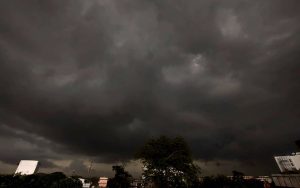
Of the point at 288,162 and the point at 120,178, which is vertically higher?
the point at 288,162

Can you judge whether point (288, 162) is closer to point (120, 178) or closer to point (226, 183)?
point (226, 183)

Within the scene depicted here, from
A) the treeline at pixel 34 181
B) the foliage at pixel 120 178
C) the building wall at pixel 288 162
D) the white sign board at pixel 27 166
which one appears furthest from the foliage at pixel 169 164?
the building wall at pixel 288 162

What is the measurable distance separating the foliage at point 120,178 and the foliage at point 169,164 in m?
7.55

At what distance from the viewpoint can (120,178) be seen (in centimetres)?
7438

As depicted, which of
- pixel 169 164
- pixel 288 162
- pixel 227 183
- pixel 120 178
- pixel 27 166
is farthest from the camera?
pixel 288 162

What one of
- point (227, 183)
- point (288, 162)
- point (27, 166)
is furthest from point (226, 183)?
point (27, 166)

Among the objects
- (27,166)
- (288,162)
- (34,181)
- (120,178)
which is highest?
(288,162)

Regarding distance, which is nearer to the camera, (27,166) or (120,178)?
(27,166)

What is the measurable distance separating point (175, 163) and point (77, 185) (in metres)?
33.9

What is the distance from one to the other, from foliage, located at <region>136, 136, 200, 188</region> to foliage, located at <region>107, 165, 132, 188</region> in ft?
24.8

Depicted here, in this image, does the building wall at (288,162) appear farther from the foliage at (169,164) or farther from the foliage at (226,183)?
the foliage at (169,164)

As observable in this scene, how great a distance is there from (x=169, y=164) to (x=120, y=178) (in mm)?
19254

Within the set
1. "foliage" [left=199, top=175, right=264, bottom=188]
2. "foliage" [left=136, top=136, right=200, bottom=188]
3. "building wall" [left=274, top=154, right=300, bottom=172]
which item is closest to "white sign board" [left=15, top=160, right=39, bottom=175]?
"foliage" [left=136, top=136, right=200, bottom=188]

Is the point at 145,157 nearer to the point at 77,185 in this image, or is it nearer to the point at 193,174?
the point at 193,174
